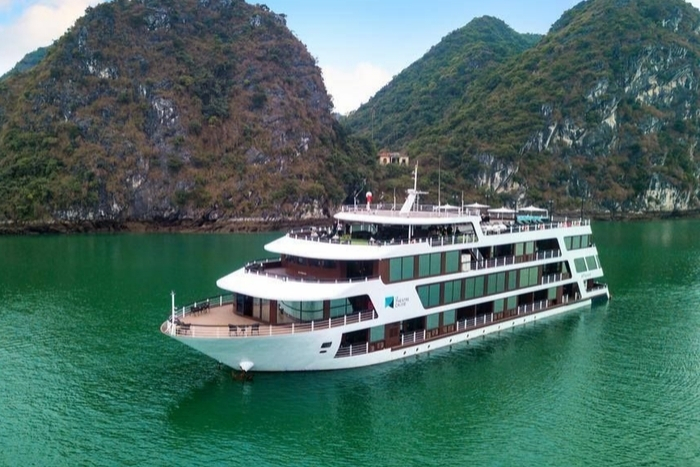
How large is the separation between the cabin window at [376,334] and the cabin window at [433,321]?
2.76 metres

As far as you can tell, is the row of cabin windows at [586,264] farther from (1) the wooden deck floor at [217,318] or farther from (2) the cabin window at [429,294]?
(1) the wooden deck floor at [217,318]

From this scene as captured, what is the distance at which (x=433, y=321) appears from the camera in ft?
88.9

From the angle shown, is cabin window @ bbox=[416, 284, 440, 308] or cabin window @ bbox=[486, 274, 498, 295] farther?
cabin window @ bbox=[486, 274, 498, 295]

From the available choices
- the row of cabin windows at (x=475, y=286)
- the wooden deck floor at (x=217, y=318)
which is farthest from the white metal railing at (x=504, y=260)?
the wooden deck floor at (x=217, y=318)

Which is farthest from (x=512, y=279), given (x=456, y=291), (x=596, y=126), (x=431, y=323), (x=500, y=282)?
(x=596, y=126)

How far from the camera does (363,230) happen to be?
3008 centimetres

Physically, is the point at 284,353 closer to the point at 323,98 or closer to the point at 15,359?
the point at 15,359

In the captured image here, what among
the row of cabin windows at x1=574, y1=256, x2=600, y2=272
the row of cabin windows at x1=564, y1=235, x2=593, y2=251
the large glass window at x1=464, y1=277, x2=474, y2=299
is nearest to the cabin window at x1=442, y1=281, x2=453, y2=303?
the large glass window at x1=464, y1=277, x2=474, y2=299

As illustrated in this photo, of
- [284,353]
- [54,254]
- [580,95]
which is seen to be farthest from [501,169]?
[284,353]

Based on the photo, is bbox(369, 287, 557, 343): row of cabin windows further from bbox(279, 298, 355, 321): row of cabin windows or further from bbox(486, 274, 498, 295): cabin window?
bbox(279, 298, 355, 321): row of cabin windows

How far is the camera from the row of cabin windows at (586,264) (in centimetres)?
3588

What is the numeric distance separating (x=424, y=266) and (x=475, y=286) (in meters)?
3.80

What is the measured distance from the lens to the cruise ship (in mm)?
22797

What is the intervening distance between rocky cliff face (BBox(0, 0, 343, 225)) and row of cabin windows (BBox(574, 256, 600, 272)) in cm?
6371
